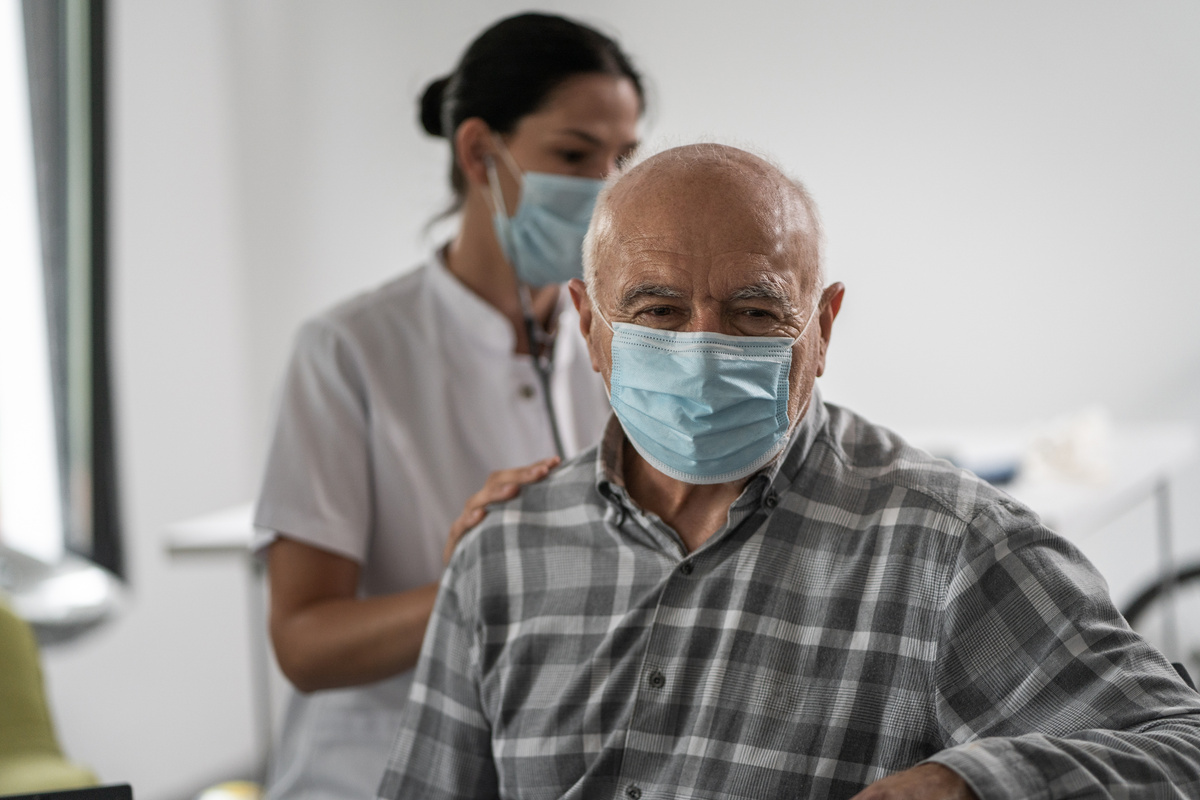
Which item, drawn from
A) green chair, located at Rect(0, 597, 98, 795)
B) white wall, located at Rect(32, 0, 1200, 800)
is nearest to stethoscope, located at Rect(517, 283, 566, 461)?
green chair, located at Rect(0, 597, 98, 795)

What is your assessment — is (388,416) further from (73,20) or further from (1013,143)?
(1013,143)

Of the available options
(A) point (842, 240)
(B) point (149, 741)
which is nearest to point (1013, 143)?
(A) point (842, 240)

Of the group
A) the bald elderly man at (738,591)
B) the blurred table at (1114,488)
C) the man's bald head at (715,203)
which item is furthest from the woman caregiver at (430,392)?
the blurred table at (1114,488)

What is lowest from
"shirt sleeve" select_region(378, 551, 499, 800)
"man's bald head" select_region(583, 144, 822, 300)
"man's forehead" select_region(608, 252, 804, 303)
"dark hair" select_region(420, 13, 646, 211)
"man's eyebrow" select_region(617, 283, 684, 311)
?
"shirt sleeve" select_region(378, 551, 499, 800)

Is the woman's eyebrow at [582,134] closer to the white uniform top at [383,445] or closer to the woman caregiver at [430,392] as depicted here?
the woman caregiver at [430,392]

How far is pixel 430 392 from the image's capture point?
1.67m

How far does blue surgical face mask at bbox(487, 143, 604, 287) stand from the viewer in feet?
5.29

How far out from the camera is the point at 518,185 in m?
1.65

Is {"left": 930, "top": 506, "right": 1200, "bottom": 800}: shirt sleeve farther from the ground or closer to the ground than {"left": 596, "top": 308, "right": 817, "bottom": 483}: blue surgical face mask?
closer to the ground

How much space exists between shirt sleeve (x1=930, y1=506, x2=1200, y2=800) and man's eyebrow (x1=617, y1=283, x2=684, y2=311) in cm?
37

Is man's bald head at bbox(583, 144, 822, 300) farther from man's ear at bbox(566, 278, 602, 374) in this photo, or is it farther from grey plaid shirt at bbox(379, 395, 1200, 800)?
grey plaid shirt at bbox(379, 395, 1200, 800)

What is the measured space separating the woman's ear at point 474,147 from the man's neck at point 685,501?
0.61m

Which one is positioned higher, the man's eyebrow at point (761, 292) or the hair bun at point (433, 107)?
the hair bun at point (433, 107)

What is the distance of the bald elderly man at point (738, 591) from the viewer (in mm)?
1018
